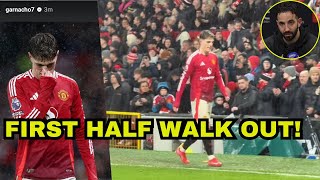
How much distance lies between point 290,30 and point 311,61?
23 centimetres

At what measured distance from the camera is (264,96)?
8.86 metres

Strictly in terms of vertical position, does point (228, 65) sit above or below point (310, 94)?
above

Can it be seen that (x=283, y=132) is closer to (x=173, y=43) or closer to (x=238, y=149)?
(x=238, y=149)

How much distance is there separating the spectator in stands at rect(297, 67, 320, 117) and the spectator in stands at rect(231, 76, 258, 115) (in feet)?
0.91

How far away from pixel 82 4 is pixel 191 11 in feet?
2.29

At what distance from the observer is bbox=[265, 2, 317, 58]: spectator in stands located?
28.8 feet

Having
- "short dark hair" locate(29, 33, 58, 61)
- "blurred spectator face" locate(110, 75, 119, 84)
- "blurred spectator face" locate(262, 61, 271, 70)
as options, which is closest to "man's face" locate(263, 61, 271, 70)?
"blurred spectator face" locate(262, 61, 271, 70)

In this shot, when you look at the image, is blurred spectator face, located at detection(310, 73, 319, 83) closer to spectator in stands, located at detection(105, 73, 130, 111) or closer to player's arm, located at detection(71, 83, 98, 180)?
spectator in stands, located at detection(105, 73, 130, 111)

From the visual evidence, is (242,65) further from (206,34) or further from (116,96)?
(116,96)

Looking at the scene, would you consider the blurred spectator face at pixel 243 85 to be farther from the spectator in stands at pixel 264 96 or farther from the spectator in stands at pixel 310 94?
the spectator in stands at pixel 310 94

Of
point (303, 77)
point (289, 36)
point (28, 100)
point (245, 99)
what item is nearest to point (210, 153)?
point (245, 99)

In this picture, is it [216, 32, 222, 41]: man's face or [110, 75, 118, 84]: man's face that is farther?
[110, 75, 118, 84]: man's face

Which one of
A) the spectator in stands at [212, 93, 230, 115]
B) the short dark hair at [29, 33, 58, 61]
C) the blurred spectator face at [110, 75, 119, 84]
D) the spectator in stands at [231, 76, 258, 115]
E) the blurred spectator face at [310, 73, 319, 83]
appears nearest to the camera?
the blurred spectator face at [310, 73, 319, 83]

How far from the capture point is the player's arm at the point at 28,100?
9.15 meters
